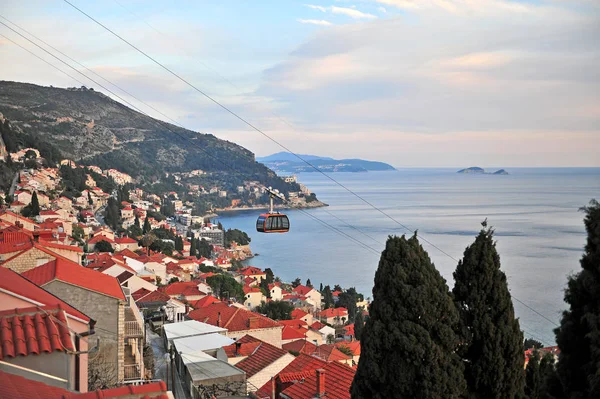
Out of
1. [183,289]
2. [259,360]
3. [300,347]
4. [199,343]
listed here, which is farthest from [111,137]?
[199,343]

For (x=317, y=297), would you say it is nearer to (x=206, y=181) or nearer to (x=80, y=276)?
(x=80, y=276)

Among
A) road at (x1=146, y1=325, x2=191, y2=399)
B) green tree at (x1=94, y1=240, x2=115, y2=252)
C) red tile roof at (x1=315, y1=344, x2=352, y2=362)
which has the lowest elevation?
green tree at (x1=94, y1=240, x2=115, y2=252)

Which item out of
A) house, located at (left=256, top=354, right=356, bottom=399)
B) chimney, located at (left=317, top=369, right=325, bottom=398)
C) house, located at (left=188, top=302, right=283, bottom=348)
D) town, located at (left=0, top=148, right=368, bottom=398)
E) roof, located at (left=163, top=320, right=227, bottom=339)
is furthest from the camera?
house, located at (left=188, top=302, right=283, bottom=348)

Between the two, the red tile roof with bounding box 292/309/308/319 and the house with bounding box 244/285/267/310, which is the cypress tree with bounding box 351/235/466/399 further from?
the house with bounding box 244/285/267/310

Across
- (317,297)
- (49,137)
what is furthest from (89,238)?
(49,137)

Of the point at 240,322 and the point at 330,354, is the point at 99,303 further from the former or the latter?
the point at 240,322

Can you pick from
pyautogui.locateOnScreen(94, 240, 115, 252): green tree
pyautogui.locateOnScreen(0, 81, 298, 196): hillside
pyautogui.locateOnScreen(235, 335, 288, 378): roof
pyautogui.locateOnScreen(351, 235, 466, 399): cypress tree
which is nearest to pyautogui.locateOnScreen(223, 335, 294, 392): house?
pyautogui.locateOnScreen(235, 335, 288, 378): roof

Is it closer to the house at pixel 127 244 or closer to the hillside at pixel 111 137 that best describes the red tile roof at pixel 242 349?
the house at pixel 127 244
